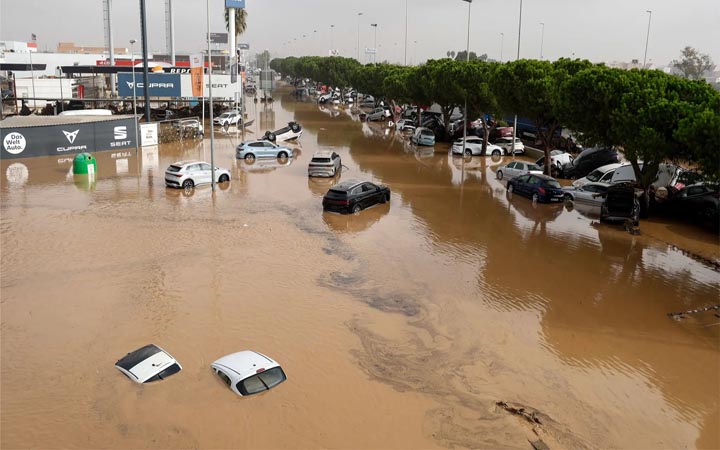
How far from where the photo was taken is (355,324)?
14812mm

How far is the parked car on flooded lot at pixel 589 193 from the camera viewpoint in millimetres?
27828

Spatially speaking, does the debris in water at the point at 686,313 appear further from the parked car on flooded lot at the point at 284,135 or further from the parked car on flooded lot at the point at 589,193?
the parked car on flooded lot at the point at 284,135

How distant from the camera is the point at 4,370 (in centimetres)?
1218

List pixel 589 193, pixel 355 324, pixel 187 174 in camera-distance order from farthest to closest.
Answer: pixel 187 174 → pixel 589 193 → pixel 355 324

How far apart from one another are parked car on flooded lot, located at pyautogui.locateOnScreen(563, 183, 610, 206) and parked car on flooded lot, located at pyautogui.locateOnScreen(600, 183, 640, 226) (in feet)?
7.18

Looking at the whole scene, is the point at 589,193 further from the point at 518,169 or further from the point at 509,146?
the point at 509,146

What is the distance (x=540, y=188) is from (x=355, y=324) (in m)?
16.9

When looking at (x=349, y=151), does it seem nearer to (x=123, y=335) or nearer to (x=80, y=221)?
(x=80, y=221)

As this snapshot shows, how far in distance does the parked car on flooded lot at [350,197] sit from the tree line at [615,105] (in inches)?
409

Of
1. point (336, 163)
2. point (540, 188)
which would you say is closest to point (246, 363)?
point (540, 188)

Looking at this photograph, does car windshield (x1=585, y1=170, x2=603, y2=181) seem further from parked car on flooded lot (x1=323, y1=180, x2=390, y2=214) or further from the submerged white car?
the submerged white car

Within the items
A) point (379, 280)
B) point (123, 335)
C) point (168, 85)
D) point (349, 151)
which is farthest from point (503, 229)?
point (168, 85)

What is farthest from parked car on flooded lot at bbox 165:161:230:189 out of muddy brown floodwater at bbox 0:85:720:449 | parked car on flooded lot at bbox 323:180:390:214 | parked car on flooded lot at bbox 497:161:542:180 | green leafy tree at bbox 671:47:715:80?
green leafy tree at bbox 671:47:715:80

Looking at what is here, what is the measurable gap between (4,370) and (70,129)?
30.5 meters
